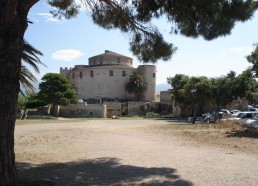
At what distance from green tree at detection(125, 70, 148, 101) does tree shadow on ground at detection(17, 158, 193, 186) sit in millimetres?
74477

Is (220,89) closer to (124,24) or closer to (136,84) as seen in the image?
(124,24)

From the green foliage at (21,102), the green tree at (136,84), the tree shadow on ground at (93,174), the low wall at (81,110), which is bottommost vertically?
the tree shadow on ground at (93,174)

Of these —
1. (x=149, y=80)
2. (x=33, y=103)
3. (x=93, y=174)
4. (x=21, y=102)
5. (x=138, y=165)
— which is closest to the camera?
(x=93, y=174)

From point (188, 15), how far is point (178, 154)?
5.66 metres

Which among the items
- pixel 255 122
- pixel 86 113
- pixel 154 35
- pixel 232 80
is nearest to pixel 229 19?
pixel 154 35

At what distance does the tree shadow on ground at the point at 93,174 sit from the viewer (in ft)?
29.6

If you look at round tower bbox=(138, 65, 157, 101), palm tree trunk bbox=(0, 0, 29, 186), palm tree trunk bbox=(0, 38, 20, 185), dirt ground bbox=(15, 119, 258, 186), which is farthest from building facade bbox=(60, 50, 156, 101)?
palm tree trunk bbox=(0, 38, 20, 185)

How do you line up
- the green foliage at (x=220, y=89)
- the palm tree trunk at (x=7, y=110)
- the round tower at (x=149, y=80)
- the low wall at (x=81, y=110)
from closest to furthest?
the palm tree trunk at (x=7, y=110)
the green foliage at (x=220, y=89)
the low wall at (x=81, y=110)
the round tower at (x=149, y=80)

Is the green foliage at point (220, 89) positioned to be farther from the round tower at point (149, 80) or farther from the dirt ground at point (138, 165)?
the round tower at point (149, 80)

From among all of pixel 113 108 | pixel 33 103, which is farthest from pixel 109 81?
pixel 33 103

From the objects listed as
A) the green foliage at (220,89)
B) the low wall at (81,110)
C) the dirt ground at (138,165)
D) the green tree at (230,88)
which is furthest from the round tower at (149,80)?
the dirt ground at (138,165)

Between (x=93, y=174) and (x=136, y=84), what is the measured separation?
251 feet

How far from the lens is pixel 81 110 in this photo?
66.8 m

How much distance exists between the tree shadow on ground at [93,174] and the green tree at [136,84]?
74477 millimetres
